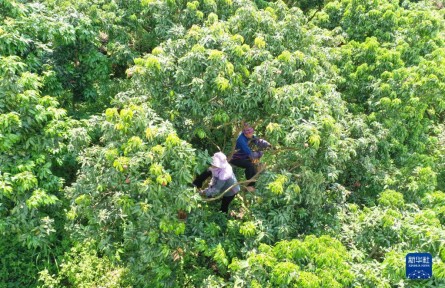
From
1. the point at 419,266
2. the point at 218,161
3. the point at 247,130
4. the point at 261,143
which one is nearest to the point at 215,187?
the point at 218,161

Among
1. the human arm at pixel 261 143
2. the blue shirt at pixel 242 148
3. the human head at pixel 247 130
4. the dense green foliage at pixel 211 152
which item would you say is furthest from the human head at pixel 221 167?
the human arm at pixel 261 143

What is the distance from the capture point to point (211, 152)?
22.9 ft

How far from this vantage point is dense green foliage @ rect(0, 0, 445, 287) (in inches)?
181

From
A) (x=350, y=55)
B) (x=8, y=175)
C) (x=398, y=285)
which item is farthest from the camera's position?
(x=350, y=55)

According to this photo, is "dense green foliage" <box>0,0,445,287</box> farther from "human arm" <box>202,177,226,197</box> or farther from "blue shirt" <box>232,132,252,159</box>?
"blue shirt" <box>232,132,252,159</box>

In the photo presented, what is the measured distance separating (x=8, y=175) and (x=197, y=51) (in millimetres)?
3302

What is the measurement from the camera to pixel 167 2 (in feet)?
24.0

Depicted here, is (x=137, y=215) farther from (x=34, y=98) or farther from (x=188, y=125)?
(x=34, y=98)

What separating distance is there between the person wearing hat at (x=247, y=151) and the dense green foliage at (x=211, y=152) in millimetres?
316

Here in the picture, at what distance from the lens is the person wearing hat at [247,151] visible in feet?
20.9

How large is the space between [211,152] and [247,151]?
0.80 metres

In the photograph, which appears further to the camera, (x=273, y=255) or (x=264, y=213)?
(x=264, y=213)

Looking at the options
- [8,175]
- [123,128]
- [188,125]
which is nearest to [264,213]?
[188,125]

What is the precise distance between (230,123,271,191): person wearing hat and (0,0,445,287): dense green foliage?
1.04 feet
